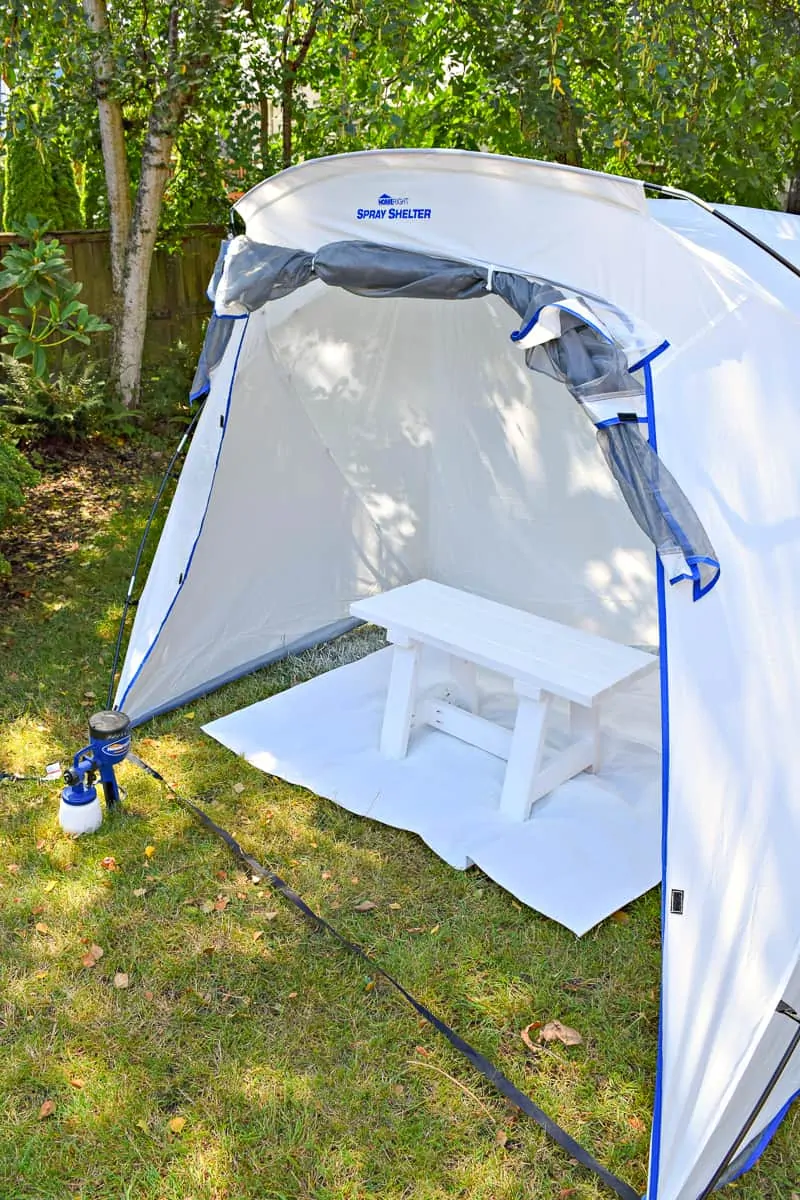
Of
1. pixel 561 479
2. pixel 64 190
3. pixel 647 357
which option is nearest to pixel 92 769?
pixel 647 357

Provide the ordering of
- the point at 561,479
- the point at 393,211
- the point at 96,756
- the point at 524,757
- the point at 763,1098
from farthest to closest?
the point at 561,479
the point at 524,757
the point at 96,756
the point at 393,211
the point at 763,1098

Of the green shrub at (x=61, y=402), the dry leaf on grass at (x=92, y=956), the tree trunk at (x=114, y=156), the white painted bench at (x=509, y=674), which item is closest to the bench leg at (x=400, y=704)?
the white painted bench at (x=509, y=674)

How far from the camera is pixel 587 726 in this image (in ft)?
10.7

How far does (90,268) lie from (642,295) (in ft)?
14.5

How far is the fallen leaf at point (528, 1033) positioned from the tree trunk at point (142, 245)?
437cm

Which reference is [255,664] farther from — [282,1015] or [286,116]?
[286,116]

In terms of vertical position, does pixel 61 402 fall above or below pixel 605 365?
below

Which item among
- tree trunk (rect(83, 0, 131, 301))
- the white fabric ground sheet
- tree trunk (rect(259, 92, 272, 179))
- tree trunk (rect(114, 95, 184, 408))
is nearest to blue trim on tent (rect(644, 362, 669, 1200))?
the white fabric ground sheet

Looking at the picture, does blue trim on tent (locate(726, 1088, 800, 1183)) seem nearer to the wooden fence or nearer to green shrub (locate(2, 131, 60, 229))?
the wooden fence

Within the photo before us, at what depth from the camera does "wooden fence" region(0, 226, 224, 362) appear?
5957 millimetres

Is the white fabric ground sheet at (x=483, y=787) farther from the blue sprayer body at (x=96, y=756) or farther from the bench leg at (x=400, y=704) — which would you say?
the blue sprayer body at (x=96, y=756)

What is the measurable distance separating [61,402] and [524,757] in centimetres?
358

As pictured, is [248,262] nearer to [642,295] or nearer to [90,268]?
[642,295]

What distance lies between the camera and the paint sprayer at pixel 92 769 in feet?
9.49
